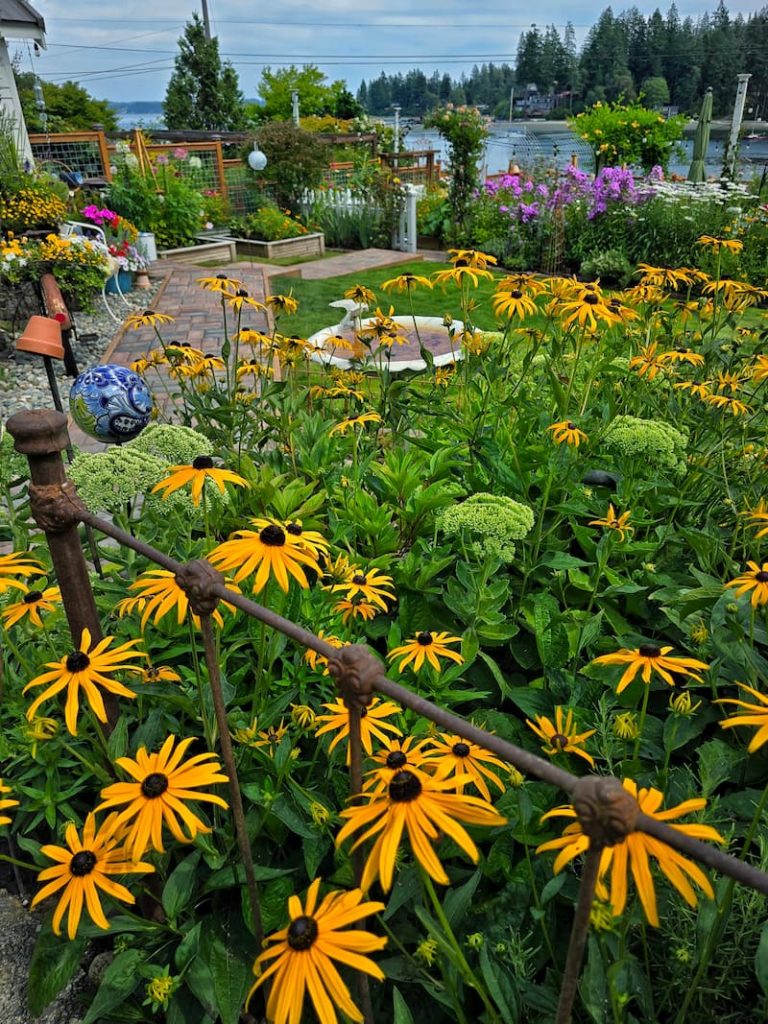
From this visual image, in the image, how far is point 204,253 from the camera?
36.1 feet

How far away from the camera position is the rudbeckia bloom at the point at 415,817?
802 mm

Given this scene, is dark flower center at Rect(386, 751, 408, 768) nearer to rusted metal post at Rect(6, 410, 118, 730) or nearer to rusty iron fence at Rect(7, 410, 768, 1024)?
rusty iron fence at Rect(7, 410, 768, 1024)

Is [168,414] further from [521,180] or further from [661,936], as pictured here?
[521,180]

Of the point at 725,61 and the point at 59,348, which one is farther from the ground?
the point at 725,61

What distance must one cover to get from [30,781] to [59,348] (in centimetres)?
113

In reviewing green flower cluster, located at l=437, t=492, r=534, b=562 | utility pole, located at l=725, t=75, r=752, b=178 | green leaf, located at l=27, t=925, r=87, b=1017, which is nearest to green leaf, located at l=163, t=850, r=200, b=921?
green leaf, located at l=27, t=925, r=87, b=1017

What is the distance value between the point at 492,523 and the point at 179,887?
1018 mm

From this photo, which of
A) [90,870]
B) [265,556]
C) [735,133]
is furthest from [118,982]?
[735,133]

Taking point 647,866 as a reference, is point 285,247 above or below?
below

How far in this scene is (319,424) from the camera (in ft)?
9.50

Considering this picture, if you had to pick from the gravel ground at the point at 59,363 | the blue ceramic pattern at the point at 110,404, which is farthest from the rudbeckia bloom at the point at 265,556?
the gravel ground at the point at 59,363

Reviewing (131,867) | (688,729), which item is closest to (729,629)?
(688,729)

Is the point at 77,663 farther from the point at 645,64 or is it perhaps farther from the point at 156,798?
the point at 645,64

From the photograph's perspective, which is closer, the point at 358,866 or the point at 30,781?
the point at 358,866
